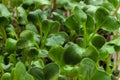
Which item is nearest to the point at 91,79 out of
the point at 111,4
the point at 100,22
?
the point at 100,22

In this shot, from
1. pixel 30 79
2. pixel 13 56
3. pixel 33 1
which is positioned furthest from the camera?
pixel 33 1

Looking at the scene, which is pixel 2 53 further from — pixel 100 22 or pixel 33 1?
pixel 100 22

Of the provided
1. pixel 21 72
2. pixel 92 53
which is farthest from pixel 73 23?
pixel 21 72

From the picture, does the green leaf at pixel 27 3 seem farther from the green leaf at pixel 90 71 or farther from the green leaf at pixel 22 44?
the green leaf at pixel 90 71

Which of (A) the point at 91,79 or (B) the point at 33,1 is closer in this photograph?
(A) the point at 91,79

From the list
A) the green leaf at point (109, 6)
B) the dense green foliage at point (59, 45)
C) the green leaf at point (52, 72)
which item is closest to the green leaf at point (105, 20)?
the dense green foliage at point (59, 45)

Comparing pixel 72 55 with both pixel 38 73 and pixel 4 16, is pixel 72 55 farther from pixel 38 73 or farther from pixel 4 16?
pixel 4 16
